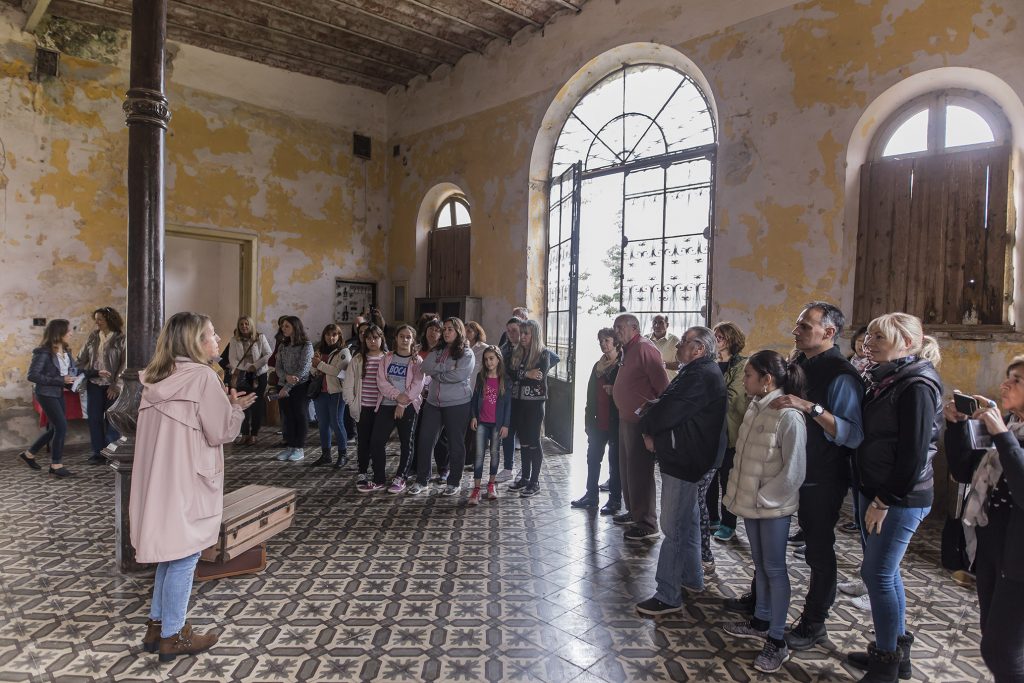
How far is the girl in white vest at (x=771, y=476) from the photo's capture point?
9.35 feet

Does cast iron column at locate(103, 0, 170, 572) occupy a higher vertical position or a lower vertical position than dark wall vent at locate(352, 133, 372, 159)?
lower

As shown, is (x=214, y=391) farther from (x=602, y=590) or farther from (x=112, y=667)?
(x=602, y=590)

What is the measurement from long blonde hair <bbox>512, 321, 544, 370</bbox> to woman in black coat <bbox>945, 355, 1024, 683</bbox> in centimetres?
348

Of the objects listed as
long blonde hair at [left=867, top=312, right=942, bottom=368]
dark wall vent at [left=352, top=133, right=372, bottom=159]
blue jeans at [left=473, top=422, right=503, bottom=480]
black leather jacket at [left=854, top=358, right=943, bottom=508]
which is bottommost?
blue jeans at [left=473, top=422, right=503, bottom=480]

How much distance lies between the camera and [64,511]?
16.5ft

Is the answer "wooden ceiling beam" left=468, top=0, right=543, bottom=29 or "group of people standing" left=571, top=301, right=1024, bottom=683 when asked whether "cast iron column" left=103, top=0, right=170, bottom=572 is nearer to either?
"group of people standing" left=571, top=301, right=1024, bottom=683

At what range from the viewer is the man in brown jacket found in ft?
15.0

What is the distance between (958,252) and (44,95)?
33.4ft

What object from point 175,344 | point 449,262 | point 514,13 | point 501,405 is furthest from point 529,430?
point 514,13

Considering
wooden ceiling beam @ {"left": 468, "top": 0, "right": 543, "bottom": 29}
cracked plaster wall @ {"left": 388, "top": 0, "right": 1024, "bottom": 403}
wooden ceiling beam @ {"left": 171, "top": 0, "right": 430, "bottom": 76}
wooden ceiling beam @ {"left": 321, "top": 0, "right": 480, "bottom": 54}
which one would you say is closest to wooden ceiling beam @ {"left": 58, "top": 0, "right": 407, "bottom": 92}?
wooden ceiling beam @ {"left": 171, "top": 0, "right": 430, "bottom": 76}

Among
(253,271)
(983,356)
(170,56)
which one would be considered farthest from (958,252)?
(170,56)

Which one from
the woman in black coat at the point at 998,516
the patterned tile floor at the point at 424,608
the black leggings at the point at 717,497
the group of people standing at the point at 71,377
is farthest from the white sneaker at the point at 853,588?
the group of people standing at the point at 71,377

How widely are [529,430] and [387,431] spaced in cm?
130

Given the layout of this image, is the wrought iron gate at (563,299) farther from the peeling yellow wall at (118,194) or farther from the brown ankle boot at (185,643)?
the brown ankle boot at (185,643)
